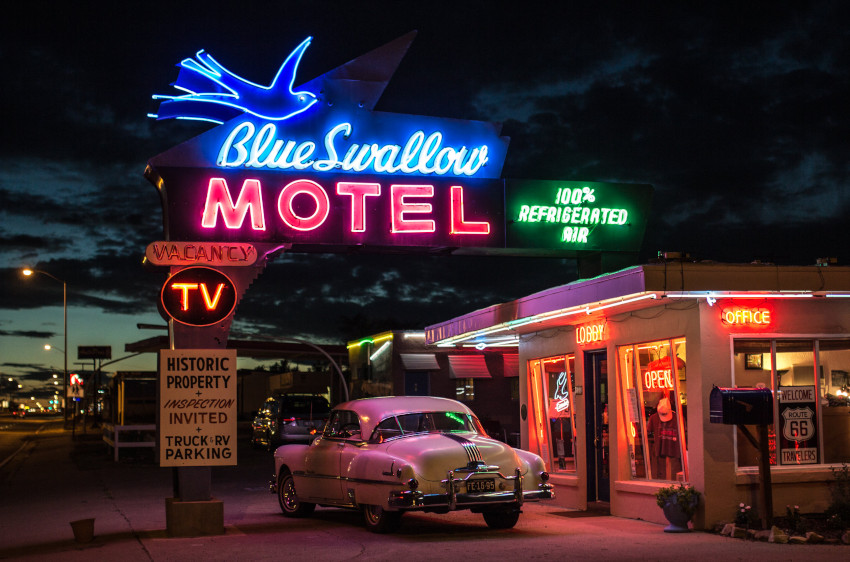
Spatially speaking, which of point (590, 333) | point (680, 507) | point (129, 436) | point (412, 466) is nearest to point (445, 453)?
point (412, 466)

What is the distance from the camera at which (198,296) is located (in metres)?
12.8

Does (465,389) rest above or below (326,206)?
below

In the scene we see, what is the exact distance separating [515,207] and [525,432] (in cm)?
411

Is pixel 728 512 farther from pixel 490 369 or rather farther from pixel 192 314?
pixel 490 369

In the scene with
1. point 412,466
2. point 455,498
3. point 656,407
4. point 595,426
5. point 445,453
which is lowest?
point 455,498

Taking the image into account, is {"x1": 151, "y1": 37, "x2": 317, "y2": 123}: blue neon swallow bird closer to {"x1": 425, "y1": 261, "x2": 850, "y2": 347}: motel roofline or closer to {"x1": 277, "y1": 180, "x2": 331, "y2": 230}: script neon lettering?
{"x1": 277, "y1": 180, "x2": 331, "y2": 230}: script neon lettering

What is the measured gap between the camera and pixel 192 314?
1270 cm

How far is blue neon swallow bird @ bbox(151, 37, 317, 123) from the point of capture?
15656mm

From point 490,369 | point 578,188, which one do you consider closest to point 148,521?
point 578,188

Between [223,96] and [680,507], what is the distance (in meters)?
9.32

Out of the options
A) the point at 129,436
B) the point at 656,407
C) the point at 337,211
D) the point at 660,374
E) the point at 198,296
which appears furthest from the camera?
the point at 129,436

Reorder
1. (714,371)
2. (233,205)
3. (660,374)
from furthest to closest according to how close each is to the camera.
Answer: (233,205)
(660,374)
(714,371)

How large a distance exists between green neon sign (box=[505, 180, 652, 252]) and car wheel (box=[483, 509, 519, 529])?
16.7 ft

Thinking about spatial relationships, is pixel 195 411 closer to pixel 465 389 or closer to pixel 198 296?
pixel 198 296
